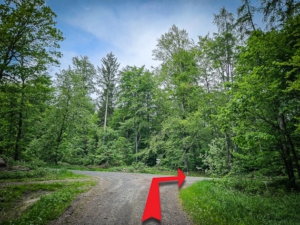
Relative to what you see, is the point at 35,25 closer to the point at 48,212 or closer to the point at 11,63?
the point at 11,63

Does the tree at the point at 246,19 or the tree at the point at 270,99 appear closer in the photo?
the tree at the point at 270,99

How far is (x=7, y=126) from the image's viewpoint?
17531mm

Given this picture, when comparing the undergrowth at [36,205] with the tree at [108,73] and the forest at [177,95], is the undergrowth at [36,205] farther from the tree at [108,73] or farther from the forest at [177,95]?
the tree at [108,73]

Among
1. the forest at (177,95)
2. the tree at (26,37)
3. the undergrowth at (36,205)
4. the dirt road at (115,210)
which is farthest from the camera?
the tree at (26,37)

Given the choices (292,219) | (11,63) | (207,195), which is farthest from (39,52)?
(292,219)

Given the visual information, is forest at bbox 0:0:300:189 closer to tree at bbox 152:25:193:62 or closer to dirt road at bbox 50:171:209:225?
tree at bbox 152:25:193:62

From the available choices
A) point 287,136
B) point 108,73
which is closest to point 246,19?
point 287,136

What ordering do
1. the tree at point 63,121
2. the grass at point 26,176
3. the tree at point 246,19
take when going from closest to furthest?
1. the grass at point 26,176
2. the tree at point 246,19
3. the tree at point 63,121

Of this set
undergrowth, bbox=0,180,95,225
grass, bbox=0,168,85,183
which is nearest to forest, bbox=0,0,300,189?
grass, bbox=0,168,85,183

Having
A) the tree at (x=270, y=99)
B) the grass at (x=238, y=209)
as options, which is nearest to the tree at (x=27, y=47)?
the grass at (x=238, y=209)

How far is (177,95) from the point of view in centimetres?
1975

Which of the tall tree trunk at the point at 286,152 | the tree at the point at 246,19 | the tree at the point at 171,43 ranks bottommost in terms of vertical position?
the tall tree trunk at the point at 286,152

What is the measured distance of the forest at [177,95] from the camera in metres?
8.08

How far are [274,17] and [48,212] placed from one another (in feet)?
41.7
